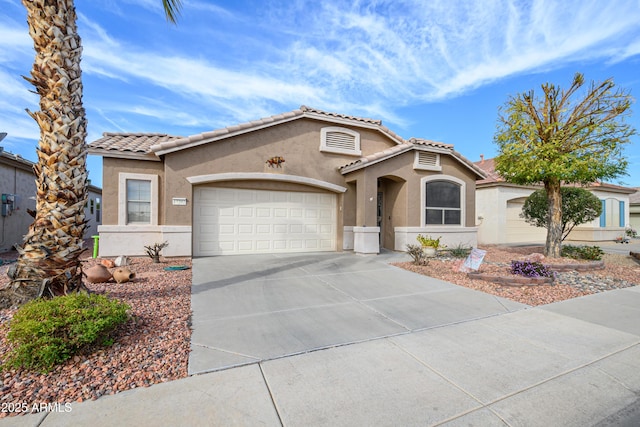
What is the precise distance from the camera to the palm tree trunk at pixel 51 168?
404 cm

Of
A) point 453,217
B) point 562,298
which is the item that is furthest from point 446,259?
point 562,298

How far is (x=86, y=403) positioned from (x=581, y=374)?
4475 millimetres

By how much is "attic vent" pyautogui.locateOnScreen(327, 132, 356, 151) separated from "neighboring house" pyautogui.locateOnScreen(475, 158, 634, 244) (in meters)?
7.08

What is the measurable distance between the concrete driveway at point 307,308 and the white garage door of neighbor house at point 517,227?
39.1 feet

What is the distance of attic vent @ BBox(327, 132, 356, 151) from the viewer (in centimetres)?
1179

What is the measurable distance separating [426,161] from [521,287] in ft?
22.6

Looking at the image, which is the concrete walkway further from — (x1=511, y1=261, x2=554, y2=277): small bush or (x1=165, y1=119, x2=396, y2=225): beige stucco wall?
(x1=165, y1=119, x2=396, y2=225): beige stucco wall

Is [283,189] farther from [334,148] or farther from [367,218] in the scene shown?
[367,218]

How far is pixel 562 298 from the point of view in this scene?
218 inches

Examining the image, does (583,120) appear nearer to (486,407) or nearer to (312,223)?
(312,223)

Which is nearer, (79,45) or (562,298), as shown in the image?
(79,45)

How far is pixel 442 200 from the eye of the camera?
12.5 metres

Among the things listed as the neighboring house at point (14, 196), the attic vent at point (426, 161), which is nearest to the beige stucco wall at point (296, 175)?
the attic vent at point (426, 161)

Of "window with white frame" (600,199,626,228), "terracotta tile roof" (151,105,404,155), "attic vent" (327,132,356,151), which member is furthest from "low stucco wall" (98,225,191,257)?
"window with white frame" (600,199,626,228)
